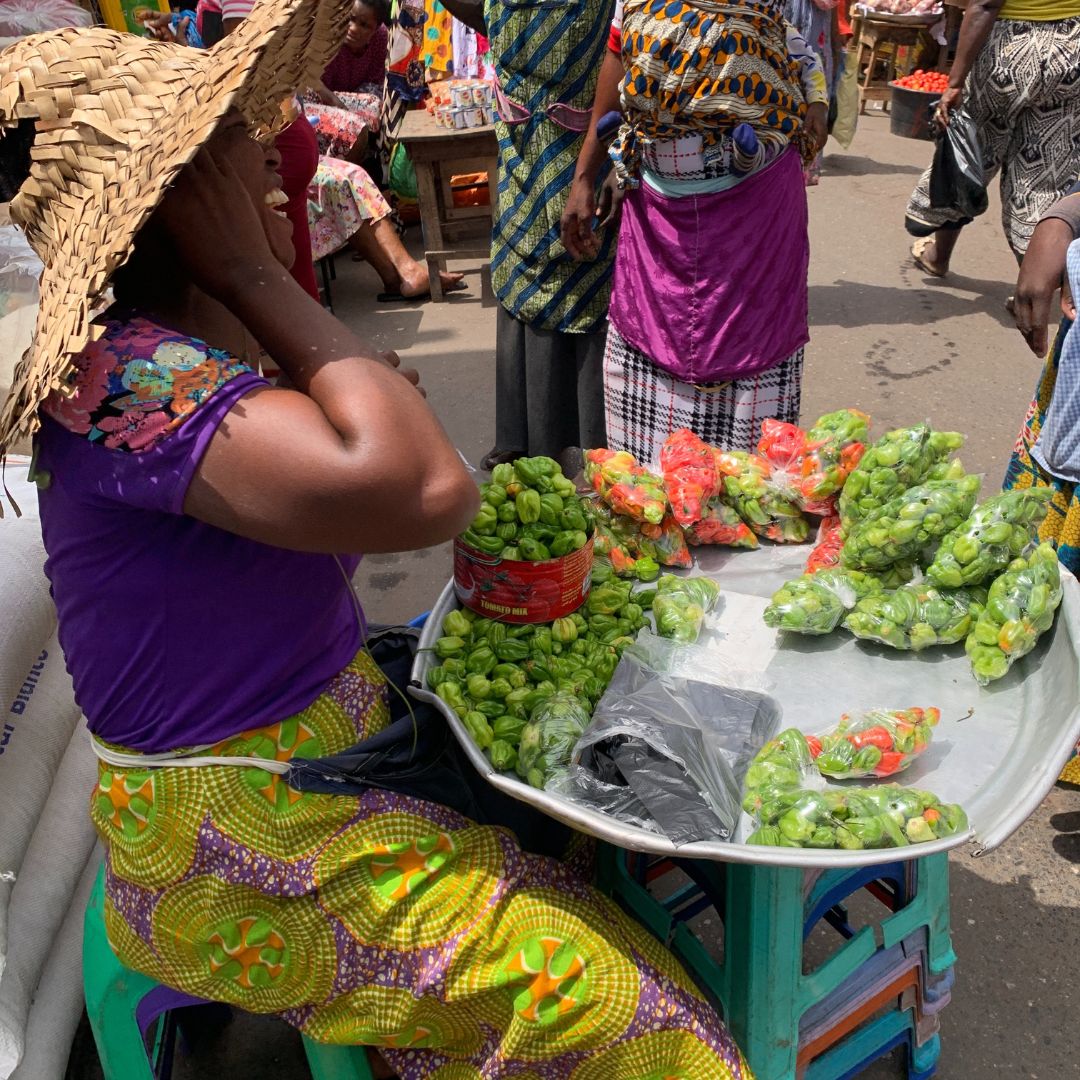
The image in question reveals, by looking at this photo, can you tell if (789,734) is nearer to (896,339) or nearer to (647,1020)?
(647,1020)

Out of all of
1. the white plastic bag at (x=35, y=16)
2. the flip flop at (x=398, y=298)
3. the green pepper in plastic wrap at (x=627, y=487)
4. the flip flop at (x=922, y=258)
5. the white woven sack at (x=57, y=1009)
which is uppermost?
the white plastic bag at (x=35, y=16)

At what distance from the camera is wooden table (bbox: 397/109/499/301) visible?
18.9ft

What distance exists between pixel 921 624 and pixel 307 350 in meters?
0.97

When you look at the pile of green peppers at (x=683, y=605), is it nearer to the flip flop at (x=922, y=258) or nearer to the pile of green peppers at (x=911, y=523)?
the pile of green peppers at (x=911, y=523)

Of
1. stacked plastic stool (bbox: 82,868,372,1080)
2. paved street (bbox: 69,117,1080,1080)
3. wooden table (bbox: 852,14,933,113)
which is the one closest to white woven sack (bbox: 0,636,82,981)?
stacked plastic stool (bbox: 82,868,372,1080)

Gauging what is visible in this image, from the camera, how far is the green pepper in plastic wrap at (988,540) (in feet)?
4.91

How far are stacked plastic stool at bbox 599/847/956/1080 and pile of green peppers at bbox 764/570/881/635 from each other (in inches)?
14.3

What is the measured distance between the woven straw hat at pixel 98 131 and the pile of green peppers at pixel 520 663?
0.68 m

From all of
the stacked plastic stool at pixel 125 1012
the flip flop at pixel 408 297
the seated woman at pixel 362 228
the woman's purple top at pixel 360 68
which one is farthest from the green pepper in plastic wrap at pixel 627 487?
the woman's purple top at pixel 360 68

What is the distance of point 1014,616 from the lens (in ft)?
4.60

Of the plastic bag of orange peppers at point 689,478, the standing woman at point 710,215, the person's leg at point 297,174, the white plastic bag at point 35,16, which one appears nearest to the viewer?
the plastic bag of orange peppers at point 689,478

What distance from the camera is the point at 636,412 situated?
2.95 metres

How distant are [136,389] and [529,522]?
0.64 m

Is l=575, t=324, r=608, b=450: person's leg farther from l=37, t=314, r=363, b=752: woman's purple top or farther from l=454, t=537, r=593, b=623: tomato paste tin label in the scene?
l=37, t=314, r=363, b=752: woman's purple top
